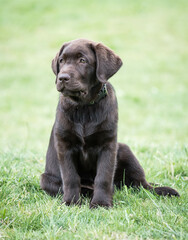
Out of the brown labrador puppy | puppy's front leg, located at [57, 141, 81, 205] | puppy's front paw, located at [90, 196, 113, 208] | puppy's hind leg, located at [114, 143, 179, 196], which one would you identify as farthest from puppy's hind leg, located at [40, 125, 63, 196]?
puppy's hind leg, located at [114, 143, 179, 196]

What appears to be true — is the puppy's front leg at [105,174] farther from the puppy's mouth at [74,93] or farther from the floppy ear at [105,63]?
the floppy ear at [105,63]

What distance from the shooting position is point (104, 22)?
17625mm

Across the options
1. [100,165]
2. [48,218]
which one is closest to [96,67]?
[100,165]

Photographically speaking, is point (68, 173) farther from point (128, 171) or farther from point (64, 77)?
point (64, 77)

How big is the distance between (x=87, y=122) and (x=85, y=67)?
47 cm

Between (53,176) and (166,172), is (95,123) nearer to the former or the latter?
(53,176)

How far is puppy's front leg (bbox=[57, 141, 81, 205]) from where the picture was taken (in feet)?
10.2

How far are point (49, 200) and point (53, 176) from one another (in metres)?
0.41

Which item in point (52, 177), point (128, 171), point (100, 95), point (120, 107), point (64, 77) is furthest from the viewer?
point (120, 107)

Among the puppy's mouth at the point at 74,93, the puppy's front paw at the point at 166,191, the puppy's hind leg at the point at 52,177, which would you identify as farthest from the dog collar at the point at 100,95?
→ the puppy's front paw at the point at 166,191

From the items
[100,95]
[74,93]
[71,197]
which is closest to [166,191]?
[71,197]

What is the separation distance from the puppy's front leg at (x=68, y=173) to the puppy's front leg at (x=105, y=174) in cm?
17

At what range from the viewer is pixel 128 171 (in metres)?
3.58

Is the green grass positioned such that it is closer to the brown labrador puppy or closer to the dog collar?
the brown labrador puppy
